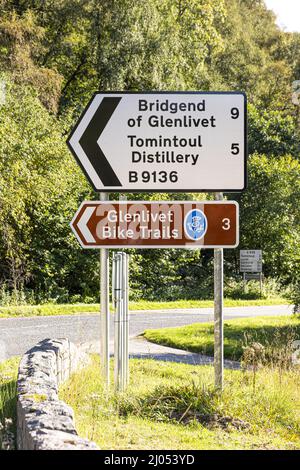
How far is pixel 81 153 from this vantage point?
7.85m

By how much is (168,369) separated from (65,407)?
15.4ft

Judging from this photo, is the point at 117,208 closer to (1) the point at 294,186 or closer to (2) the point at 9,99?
(2) the point at 9,99

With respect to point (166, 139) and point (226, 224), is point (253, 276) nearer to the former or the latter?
point (226, 224)

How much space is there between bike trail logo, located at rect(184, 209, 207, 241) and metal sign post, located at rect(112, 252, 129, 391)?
30.2 inches

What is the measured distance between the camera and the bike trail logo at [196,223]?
7809mm

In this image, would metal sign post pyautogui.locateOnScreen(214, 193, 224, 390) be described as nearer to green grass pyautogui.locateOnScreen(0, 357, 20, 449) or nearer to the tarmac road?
green grass pyautogui.locateOnScreen(0, 357, 20, 449)

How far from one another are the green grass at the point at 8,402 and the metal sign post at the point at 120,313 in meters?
1.04

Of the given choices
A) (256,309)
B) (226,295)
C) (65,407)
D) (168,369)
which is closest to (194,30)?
(226,295)

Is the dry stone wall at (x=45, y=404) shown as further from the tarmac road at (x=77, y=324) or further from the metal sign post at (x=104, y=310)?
the tarmac road at (x=77, y=324)

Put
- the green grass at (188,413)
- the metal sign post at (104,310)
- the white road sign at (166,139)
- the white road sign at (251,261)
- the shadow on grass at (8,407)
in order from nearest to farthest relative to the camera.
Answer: the shadow on grass at (8,407), the green grass at (188,413), the white road sign at (166,139), the metal sign post at (104,310), the white road sign at (251,261)

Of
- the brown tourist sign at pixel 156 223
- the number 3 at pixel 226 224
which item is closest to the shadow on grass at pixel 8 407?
the brown tourist sign at pixel 156 223

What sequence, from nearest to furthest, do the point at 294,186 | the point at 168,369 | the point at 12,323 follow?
the point at 168,369 → the point at 12,323 → the point at 294,186

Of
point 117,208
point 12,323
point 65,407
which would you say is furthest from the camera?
point 12,323
